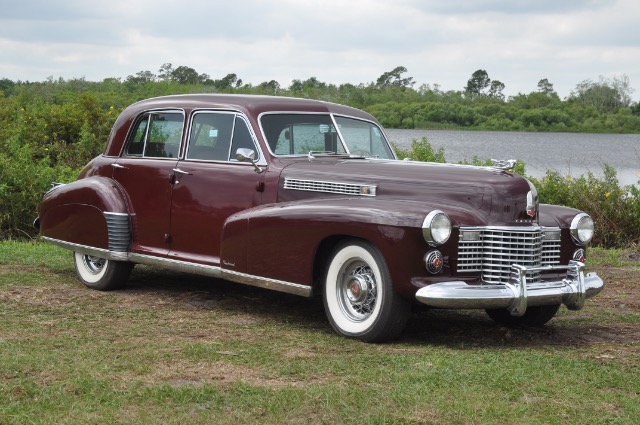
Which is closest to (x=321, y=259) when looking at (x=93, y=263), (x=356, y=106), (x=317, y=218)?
(x=317, y=218)

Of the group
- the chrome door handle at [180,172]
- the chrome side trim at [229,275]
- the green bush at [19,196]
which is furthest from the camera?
the green bush at [19,196]

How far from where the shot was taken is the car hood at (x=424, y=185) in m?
6.77

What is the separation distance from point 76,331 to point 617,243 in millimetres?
8716

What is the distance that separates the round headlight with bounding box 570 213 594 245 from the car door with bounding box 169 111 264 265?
2436 millimetres

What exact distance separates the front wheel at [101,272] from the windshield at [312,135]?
2045 millimetres

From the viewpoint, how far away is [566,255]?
24.3ft

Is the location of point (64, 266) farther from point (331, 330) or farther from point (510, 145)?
point (510, 145)

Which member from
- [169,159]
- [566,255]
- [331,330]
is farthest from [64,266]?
[566,255]

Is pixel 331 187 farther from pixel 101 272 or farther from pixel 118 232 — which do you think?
pixel 101 272

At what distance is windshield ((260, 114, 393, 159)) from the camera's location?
7984mm

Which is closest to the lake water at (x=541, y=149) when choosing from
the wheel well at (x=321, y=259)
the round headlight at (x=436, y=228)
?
the wheel well at (x=321, y=259)

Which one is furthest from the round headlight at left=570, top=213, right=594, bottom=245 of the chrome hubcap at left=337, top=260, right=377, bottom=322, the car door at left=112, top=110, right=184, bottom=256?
the car door at left=112, top=110, right=184, bottom=256

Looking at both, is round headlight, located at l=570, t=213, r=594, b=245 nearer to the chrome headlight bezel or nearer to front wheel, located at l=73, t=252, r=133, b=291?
the chrome headlight bezel

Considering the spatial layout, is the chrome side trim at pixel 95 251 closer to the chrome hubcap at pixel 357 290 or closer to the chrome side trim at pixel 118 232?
the chrome side trim at pixel 118 232
